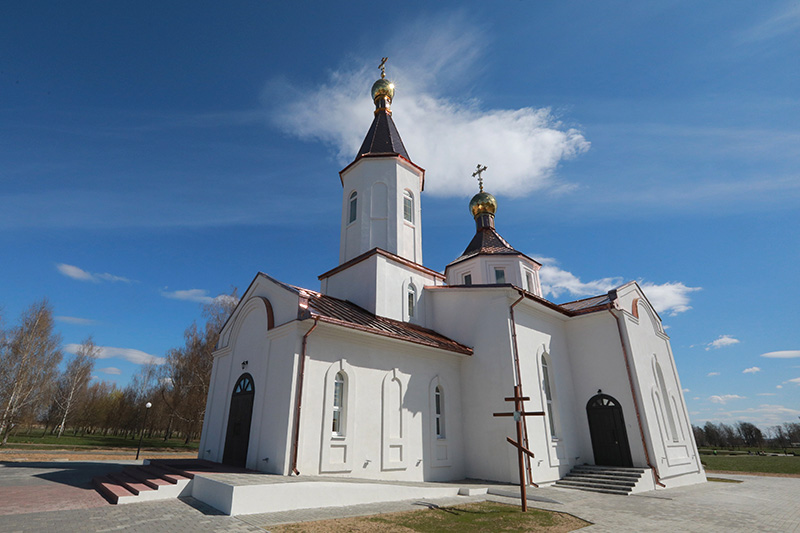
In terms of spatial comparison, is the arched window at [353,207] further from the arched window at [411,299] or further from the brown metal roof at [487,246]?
the brown metal roof at [487,246]

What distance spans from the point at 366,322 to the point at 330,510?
533 cm

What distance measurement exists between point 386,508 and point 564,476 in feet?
24.7

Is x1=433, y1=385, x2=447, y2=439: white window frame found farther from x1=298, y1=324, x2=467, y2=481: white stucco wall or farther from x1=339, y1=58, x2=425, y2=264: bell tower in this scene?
x1=339, y1=58, x2=425, y2=264: bell tower

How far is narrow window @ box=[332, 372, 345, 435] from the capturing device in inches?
406

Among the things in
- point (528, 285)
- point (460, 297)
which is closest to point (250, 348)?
point (460, 297)

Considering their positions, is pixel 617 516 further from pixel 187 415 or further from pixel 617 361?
pixel 187 415

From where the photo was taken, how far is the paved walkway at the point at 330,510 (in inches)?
247

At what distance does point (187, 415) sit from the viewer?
29.2m

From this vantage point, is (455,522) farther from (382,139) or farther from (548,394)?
(382,139)

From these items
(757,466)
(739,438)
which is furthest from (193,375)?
(739,438)

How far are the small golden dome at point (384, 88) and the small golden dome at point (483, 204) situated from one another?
25.1 feet

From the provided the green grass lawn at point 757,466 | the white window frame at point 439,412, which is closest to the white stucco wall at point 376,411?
the white window frame at point 439,412

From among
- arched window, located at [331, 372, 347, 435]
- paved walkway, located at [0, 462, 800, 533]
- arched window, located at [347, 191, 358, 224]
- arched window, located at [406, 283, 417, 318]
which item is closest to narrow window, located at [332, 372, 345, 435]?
arched window, located at [331, 372, 347, 435]

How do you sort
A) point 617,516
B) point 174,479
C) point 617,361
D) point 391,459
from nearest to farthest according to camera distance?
point 617,516
point 174,479
point 391,459
point 617,361
